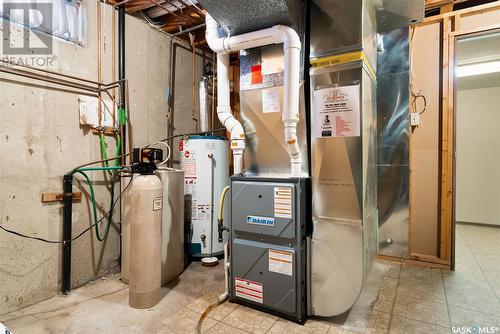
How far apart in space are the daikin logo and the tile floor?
2.19 feet

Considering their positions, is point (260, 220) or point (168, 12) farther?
point (168, 12)

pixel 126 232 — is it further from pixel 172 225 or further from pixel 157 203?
pixel 157 203

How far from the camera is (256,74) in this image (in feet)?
6.76

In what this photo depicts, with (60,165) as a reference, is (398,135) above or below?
above

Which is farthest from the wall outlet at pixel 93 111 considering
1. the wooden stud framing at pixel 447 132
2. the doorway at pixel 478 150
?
the doorway at pixel 478 150

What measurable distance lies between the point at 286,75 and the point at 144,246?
5.30 ft

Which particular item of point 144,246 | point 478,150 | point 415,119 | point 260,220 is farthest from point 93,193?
point 478,150

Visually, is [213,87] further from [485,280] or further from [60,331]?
[485,280]

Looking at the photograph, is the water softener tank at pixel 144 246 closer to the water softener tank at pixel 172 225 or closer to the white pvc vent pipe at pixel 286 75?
the water softener tank at pixel 172 225

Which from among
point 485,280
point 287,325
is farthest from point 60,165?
point 485,280

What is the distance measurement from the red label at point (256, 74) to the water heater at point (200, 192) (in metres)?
1.08

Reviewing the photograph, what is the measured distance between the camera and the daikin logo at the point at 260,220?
1.89 meters

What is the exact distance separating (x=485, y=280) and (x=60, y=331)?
3.48 metres

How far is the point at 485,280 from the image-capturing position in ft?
7.97
